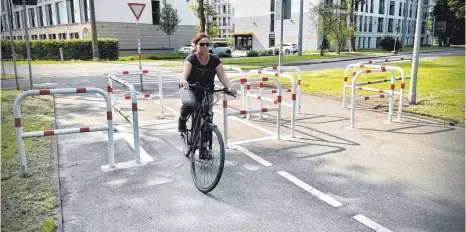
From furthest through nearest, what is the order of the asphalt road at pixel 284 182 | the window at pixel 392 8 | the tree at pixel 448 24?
the tree at pixel 448 24, the window at pixel 392 8, the asphalt road at pixel 284 182

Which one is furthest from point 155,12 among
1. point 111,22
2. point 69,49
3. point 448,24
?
point 448,24

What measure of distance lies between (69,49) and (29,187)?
97.4 ft

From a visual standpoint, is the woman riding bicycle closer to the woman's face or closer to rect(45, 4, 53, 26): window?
the woman's face

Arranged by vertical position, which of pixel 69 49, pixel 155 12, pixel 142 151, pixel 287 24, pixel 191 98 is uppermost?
pixel 155 12

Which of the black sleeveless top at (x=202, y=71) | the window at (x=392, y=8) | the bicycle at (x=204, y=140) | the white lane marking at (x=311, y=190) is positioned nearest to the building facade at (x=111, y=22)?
the black sleeveless top at (x=202, y=71)

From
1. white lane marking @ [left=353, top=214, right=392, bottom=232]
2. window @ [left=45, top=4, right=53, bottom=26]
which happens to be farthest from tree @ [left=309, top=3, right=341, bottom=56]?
white lane marking @ [left=353, top=214, right=392, bottom=232]

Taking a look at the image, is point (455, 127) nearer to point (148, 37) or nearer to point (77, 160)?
point (77, 160)

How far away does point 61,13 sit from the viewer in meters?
44.0

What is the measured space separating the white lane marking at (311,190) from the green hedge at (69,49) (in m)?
30.1

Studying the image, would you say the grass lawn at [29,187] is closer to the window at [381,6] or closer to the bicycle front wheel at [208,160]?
the bicycle front wheel at [208,160]

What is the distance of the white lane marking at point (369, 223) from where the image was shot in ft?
11.9

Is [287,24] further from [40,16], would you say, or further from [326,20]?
[40,16]

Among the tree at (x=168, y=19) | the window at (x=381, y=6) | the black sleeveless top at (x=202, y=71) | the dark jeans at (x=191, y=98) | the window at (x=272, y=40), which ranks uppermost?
the window at (x=381, y=6)

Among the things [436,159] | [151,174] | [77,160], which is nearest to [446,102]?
[436,159]
